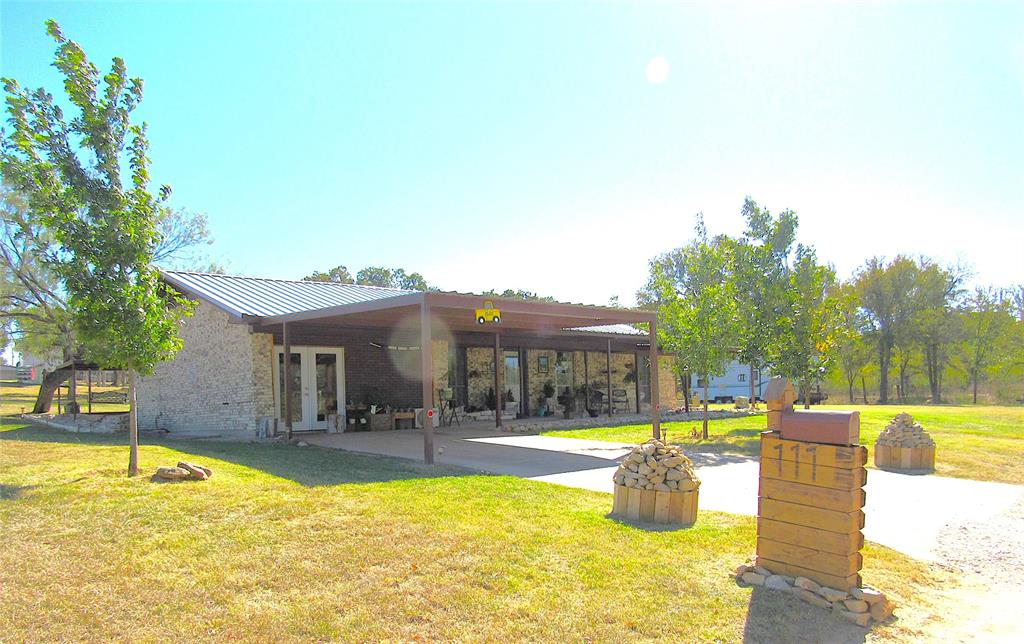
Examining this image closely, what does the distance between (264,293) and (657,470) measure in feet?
37.5

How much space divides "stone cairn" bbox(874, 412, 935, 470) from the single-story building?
11.5 feet

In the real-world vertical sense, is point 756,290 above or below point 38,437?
above

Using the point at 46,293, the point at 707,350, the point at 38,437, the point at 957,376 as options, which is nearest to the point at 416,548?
the point at 707,350

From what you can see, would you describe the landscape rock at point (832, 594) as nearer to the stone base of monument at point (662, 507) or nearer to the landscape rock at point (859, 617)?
the landscape rock at point (859, 617)

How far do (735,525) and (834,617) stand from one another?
1.95 meters

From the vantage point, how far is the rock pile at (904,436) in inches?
392

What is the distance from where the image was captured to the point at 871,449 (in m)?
12.2

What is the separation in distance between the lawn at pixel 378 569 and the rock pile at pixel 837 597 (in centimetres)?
9

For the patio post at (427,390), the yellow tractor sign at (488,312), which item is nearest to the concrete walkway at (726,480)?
the patio post at (427,390)

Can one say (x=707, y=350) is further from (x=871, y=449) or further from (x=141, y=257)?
(x=141, y=257)

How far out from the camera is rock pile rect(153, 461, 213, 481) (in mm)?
7664

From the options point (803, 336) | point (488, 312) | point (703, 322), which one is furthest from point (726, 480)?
point (803, 336)

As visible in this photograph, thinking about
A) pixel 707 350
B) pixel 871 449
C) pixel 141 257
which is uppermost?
pixel 141 257

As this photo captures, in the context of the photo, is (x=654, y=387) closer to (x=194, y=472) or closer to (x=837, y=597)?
(x=194, y=472)
